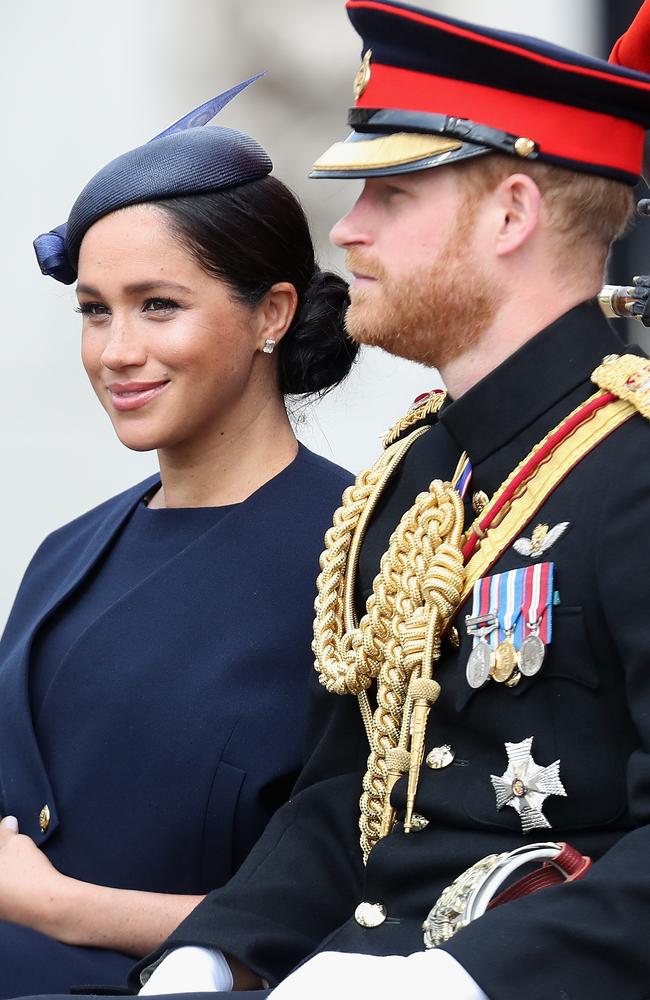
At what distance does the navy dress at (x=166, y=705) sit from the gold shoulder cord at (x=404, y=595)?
285 millimetres

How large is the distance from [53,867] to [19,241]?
2.13 metres

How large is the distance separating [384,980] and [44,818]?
1058 mm

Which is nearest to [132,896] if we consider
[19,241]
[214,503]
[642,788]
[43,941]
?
[43,941]

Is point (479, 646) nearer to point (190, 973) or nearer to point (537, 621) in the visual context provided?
point (537, 621)

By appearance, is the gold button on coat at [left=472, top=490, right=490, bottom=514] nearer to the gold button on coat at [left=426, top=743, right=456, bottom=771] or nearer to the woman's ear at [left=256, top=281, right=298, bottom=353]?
the gold button on coat at [left=426, top=743, right=456, bottom=771]

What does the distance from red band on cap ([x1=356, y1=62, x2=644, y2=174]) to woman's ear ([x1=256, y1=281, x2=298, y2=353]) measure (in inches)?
27.7

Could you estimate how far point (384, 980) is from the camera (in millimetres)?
1693

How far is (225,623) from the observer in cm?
264

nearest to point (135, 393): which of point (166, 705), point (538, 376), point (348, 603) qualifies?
point (166, 705)

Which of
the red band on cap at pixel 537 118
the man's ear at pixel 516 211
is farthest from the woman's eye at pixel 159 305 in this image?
the man's ear at pixel 516 211

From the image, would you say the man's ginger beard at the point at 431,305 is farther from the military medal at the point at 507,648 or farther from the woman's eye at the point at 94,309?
the woman's eye at the point at 94,309

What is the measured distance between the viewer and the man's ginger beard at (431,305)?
81.6 inches

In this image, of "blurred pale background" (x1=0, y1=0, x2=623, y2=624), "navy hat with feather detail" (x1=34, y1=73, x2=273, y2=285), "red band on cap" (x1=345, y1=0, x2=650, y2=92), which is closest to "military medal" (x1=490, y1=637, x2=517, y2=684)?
"red band on cap" (x1=345, y1=0, x2=650, y2=92)

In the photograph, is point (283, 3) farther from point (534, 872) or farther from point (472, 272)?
point (534, 872)
